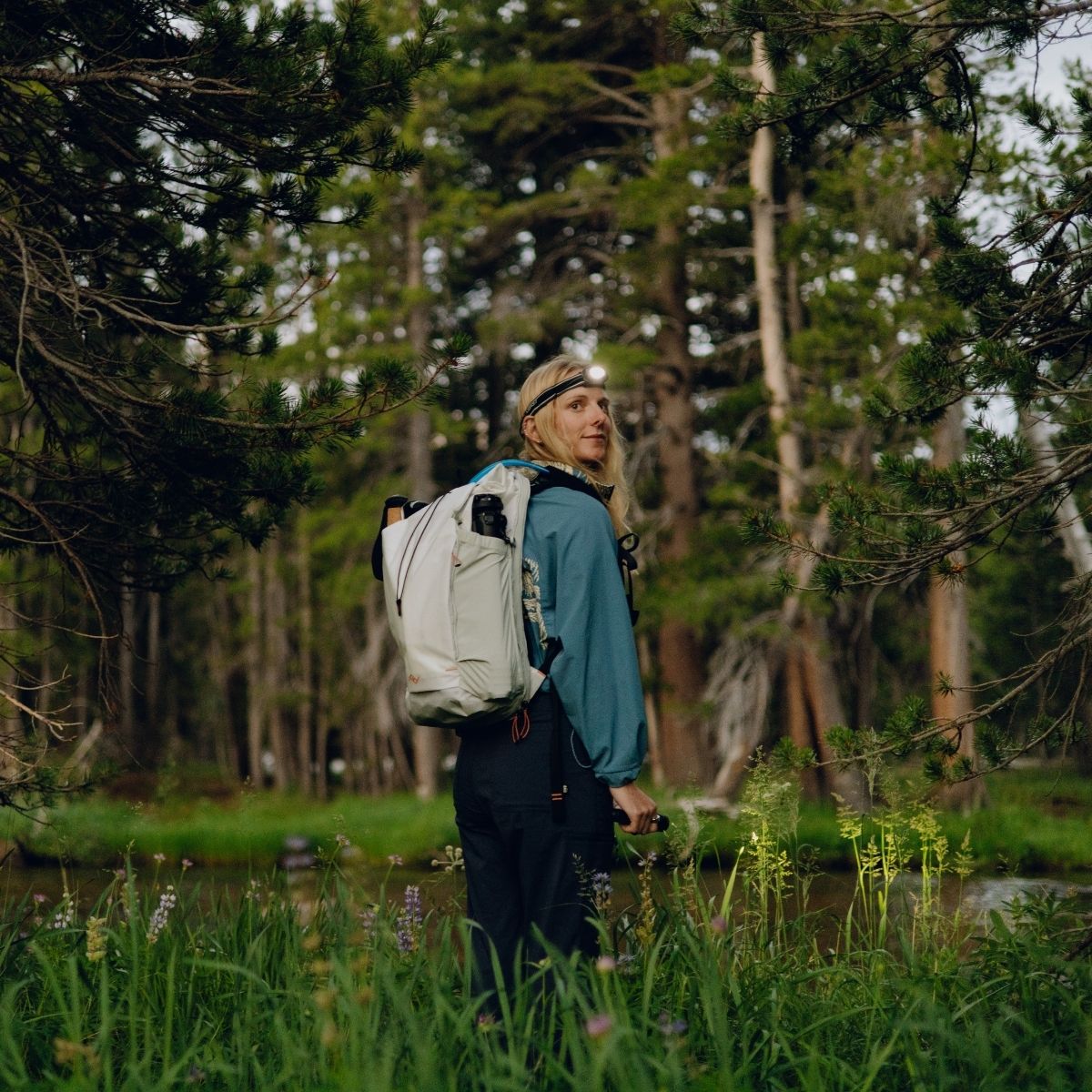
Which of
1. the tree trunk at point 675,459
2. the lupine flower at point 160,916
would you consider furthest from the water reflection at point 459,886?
the tree trunk at point 675,459

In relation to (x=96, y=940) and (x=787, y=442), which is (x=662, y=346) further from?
(x=96, y=940)

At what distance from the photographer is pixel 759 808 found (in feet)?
13.5

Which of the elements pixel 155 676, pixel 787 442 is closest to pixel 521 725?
pixel 787 442

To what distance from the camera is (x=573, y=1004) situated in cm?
278

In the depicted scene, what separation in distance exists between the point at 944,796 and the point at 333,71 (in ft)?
33.8

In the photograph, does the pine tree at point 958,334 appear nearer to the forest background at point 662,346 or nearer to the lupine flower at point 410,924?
the lupine flower at point 410,924

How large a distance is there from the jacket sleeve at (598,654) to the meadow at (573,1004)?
473 millimetres

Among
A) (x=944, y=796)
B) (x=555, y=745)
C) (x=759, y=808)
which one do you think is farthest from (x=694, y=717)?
(x=555, y=745)

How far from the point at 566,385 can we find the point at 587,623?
0.72m

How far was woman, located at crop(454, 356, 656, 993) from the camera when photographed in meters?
3.03

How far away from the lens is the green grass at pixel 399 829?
36.2ft

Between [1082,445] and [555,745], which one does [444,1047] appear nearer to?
[555,745]

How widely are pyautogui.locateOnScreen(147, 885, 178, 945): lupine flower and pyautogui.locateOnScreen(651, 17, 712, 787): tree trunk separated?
34.9 ft

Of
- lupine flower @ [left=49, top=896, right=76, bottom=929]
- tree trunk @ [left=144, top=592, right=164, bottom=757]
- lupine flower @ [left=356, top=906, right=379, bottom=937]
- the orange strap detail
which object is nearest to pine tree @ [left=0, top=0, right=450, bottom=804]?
lupine flower @ [left=49, top=896, right=76, bottom=929]
